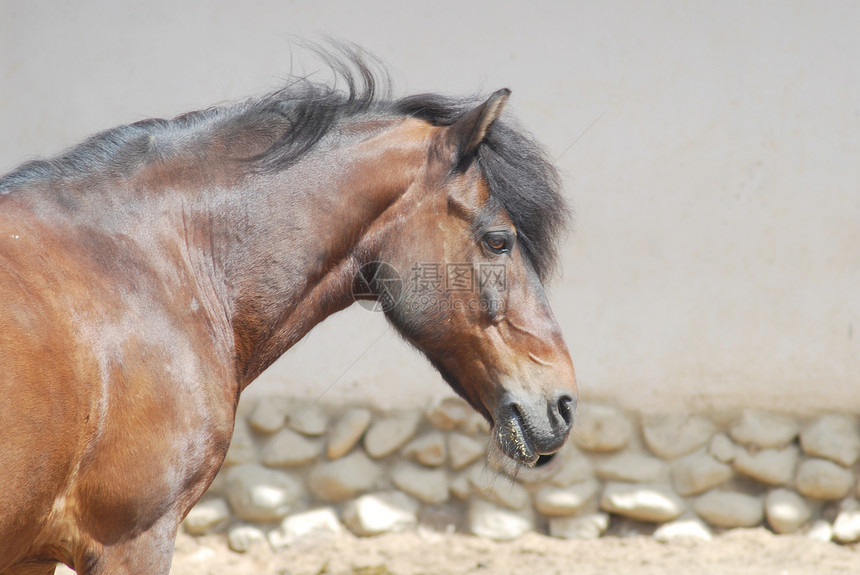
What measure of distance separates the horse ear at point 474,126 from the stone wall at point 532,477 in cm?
246

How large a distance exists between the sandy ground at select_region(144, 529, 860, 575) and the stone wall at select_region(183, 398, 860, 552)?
7 centimetres

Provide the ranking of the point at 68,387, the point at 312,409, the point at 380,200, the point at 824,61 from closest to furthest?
the point at 68,387 < the point at 380,200 < the point at 824,61 < the point at 312,409

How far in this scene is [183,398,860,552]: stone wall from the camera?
4.25 meters

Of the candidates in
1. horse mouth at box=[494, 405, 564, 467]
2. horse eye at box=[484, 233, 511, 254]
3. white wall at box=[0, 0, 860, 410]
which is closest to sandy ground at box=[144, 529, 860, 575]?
white wall at box=[0, 0, 860, 410]

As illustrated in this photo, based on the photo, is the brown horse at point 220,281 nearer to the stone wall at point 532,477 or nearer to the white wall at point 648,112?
the white wall at point 648,112

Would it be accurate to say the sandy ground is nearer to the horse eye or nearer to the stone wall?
the stone wall

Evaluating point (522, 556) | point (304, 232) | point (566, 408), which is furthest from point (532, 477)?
point (304, 232)

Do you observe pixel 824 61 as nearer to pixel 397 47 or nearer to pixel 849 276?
pixel 849 276

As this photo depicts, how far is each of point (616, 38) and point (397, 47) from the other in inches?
45.2

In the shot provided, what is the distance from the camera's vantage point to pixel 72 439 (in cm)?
172

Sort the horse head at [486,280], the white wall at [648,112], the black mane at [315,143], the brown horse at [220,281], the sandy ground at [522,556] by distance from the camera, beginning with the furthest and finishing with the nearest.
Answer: the white wall at [648,112]
the sandy ground at [522,556]
the horse head at [486,280]
the black mane at [315,143]
the brown horse at [220,281]

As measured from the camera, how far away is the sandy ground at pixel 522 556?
4.00m

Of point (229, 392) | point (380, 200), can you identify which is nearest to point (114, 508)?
point (229, 392)

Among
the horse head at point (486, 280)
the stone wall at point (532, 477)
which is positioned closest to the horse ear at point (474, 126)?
the horse head at point (486, 280)
